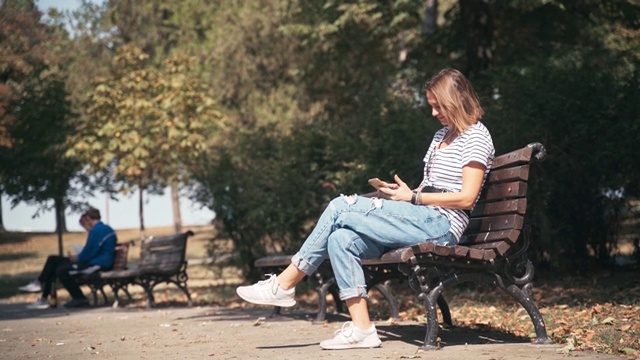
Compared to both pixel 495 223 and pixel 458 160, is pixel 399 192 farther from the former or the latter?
pixel 495 223

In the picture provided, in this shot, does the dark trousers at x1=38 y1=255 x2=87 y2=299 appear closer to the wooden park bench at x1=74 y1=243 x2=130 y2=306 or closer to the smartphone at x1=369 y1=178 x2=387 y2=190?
the wooden park bench at x1=74 y1=243 x2=130 y2=306

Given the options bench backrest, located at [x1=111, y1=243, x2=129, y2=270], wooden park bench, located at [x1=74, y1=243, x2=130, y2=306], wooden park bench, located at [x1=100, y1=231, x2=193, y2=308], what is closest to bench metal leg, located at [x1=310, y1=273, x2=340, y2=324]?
wooden park bench, located at [x1=100, y1=231, x2=193, y2=308]

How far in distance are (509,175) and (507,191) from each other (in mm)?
107

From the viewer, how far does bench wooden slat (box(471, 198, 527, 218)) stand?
6.94 meters

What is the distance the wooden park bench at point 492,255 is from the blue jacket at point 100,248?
9.50m

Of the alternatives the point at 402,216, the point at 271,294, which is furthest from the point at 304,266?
the point at 402,216

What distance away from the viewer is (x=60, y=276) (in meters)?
16.5

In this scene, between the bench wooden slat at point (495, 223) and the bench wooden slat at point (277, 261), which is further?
the bench wooden slat at point (277, 261)

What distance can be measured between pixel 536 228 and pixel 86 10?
3546 centimetres

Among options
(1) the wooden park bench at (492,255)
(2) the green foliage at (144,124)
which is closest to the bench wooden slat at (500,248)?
(1) the wooden park bench at (492,255)

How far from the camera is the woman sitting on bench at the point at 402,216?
6.92m

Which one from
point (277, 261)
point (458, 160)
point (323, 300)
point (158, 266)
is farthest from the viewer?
point (158, 266)

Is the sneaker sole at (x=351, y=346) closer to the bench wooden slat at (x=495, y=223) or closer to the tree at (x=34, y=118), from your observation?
the bench wooden slat at (x=495, y=223)

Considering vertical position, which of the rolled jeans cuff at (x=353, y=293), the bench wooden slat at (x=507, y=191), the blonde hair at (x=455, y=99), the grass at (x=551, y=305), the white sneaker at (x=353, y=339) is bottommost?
the grass at (x=551, y=305)
